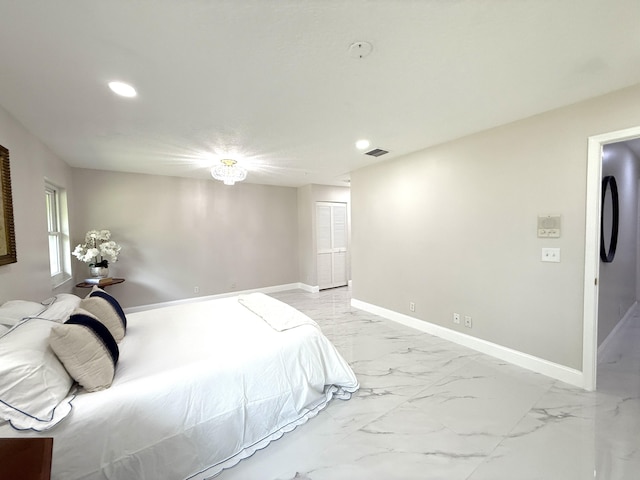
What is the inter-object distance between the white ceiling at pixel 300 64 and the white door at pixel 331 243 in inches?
127

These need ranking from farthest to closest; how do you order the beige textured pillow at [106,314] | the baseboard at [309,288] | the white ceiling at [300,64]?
the baseboard at [309,288] → the beige textured pillow at [106,314] → the white ceiling at [300,64]

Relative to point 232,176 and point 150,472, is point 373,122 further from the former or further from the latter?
point 150,472

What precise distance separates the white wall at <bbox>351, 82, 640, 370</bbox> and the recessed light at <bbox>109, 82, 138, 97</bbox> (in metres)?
3.10

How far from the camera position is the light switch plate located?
242 cm

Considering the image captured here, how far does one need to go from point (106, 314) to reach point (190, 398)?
1.12 m

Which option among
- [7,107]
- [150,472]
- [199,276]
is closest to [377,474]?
[150,472]

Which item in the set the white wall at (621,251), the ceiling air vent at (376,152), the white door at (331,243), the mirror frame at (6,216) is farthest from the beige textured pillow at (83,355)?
the white door at (331,243)

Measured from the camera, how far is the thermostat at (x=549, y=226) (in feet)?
7.88

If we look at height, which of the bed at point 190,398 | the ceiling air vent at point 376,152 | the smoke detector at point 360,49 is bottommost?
the bed at point 190,398

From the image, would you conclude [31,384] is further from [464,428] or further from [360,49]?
[464,428]

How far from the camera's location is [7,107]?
2.15m

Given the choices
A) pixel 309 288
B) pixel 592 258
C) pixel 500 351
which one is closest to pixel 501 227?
pixel 592 258

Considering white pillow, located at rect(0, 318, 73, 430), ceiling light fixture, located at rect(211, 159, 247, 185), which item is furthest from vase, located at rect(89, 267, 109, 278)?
white pillow, located at rect(0, 318, 73, 430)

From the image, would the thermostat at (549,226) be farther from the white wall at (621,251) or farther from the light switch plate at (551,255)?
the white wall at (621,251)
